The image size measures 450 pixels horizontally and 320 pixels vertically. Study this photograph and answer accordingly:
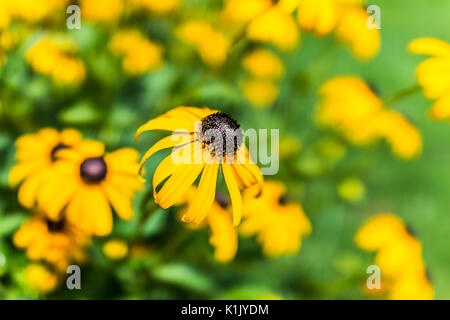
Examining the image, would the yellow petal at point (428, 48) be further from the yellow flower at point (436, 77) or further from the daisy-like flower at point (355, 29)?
the daisy-like flower at point (355, 29)

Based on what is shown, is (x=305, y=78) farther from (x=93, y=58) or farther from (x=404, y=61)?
(x=404, y=61)

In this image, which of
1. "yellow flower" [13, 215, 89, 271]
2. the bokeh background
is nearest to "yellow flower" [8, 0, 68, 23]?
the bokeh background

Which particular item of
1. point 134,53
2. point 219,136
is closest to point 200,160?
point 219,136

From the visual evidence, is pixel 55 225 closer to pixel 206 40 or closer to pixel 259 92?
pixel 206 40

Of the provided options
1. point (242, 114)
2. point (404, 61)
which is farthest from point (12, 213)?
point (404, 61)

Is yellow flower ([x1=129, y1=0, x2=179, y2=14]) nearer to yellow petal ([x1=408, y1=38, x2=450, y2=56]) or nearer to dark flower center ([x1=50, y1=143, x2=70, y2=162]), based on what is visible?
dark flower center ([x1=50, y1=143, x2=70, y2=162])
